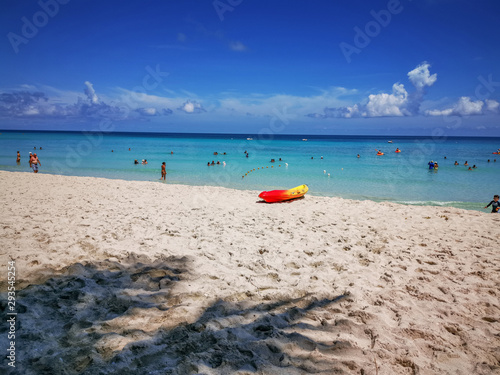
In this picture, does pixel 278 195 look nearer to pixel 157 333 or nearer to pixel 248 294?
pixel 248 294

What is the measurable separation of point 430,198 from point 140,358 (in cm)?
1771

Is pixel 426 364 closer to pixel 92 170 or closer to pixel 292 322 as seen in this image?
pixel 292 322

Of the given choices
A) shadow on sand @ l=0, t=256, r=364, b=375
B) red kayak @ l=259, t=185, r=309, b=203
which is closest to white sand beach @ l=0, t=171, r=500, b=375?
shadow on sand @ l=0, t=256, r=364, b=375

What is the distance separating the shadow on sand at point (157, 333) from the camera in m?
2.79

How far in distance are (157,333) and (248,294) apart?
5.05 ft

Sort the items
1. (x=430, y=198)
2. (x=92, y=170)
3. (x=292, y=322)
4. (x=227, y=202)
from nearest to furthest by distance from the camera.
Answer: (x=292, y=322)
(x=227, y=202)
(x=430, y=198)
(x=92, y=170)

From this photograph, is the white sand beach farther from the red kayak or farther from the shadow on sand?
the red kayak

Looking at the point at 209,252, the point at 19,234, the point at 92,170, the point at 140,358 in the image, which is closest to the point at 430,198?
the point at 209,252

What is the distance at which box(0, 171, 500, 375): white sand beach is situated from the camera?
2988 millimetres

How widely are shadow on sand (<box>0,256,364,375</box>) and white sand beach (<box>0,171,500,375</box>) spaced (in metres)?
0.02

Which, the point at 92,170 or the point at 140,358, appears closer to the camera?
the point at 140,358

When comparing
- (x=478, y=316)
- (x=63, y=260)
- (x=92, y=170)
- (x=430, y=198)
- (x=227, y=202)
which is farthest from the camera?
(x=92, y=170)

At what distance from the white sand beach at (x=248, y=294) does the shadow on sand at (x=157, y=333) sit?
0.05 ft

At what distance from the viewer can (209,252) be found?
590 centimetres
